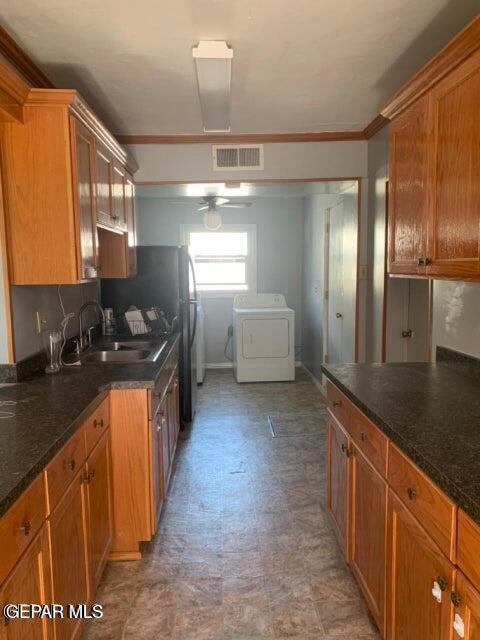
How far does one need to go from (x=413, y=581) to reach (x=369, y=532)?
0.40 meters

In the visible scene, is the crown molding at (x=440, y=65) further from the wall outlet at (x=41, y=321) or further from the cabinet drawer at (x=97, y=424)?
the wall outlet at (x=41, y=321)

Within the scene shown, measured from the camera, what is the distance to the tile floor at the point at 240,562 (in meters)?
1.83

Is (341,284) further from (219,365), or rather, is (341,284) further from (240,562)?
(240,562)

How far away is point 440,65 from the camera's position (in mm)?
1667

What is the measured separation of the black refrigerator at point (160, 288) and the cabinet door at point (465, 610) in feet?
9.83

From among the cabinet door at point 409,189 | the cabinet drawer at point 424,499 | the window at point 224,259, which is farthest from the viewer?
the window at point 224,259

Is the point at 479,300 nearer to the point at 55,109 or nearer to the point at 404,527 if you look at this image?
the point at 404,527

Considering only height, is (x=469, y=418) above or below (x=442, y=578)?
above

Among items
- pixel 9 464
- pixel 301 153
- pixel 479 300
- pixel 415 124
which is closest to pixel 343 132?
pixel 301 153

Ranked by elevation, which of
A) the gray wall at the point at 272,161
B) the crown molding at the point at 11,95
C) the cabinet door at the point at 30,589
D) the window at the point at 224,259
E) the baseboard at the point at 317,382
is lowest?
the baseboard at the point at 317,382

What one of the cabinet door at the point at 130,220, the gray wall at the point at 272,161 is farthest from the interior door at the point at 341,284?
the cabinet door at the point at 130,220

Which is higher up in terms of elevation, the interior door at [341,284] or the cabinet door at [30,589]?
the interior door at [341,284]

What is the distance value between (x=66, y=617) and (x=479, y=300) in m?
1.96

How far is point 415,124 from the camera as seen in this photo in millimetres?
1945
